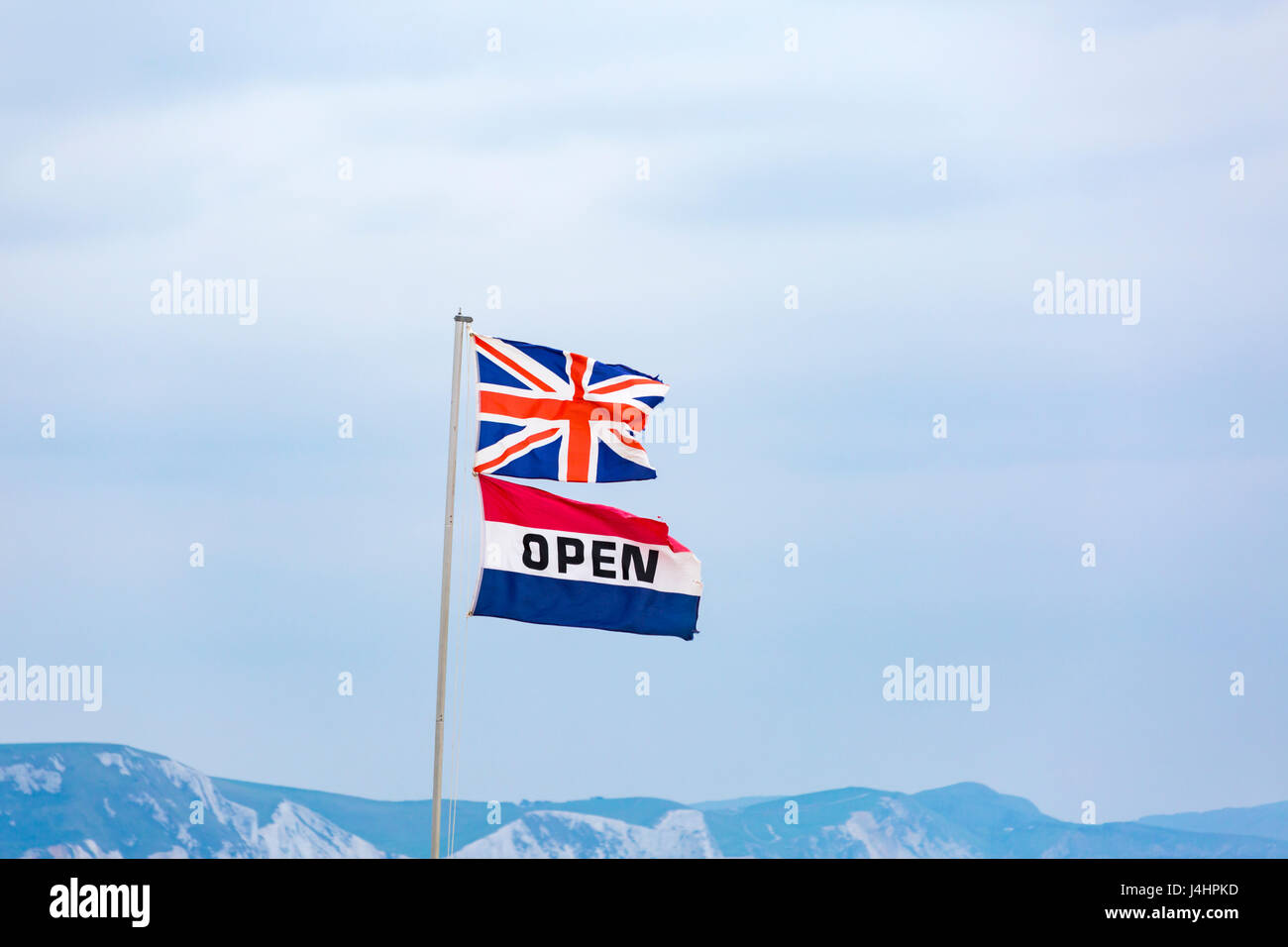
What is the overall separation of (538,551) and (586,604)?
112cm

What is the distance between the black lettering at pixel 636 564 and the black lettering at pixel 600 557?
0.68 feet

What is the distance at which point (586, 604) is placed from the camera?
2325cm

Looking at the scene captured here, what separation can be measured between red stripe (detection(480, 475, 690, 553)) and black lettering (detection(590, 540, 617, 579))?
0.17 meters

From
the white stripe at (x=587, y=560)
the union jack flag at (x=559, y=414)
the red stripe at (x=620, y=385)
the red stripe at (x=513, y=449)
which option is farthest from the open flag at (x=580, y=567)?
the red stripe at (x=620, y=385)

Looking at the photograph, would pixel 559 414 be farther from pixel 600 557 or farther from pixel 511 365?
pixel 600 557

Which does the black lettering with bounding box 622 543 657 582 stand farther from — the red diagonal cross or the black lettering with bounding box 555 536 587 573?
the red diagonal cross

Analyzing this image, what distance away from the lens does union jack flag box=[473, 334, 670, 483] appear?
23219 mm

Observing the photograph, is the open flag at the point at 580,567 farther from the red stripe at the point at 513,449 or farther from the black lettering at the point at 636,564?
the red stripe at the point at 513,449

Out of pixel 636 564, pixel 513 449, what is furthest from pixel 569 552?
pixel 513 449

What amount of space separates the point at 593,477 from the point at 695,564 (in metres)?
2.10

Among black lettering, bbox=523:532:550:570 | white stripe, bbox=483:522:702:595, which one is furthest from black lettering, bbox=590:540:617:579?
black lettering, bbox=523:532:550:570
